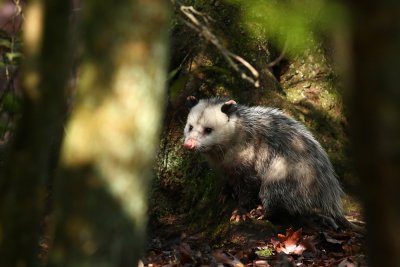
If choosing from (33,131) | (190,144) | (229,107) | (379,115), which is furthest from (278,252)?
(379,115)

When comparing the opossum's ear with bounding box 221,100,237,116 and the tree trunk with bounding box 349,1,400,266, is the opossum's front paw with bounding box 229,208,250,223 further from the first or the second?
the tree trunk with bounding box 349,1,400,266

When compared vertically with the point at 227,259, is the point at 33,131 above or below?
above

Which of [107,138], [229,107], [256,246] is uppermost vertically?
[107,138]

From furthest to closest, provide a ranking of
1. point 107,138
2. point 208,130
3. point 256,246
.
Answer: point 208,130, point 256,246, point 107,138

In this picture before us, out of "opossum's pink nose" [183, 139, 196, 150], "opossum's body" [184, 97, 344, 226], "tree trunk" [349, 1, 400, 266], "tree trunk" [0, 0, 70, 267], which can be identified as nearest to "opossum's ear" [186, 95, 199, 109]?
"opossum's body" [184, 97, 344, 226]

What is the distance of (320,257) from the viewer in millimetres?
5414

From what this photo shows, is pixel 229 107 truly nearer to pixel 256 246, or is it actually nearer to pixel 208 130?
pixel 208 130

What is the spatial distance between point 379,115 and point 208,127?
5.69m

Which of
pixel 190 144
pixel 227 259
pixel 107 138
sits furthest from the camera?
pixel 190 144

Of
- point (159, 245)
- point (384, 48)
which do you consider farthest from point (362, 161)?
point (159, 245)

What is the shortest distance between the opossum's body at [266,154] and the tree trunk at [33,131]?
3682 millimetres

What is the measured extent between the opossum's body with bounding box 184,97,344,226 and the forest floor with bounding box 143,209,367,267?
12.6 inches

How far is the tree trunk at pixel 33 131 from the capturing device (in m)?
2.81

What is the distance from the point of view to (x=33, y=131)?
2.85 meters
